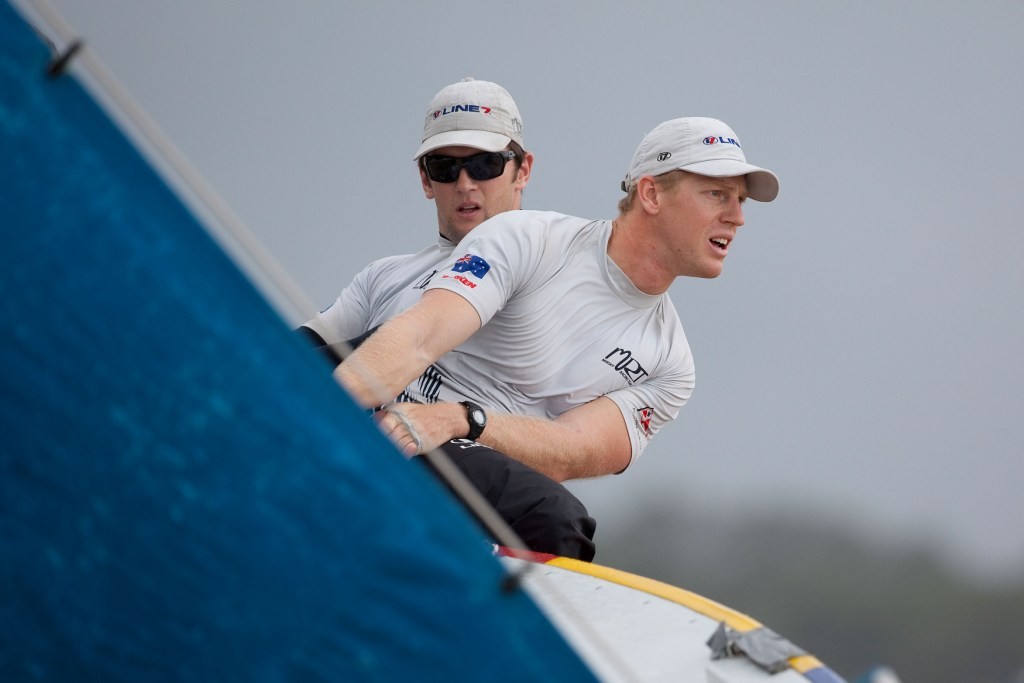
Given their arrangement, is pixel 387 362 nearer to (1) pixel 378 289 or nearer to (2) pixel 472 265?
(2) pixel 472 265

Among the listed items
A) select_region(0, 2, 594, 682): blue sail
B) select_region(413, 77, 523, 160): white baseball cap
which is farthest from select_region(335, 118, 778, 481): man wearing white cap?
select_region(0, 2, 594, 682): blue sail

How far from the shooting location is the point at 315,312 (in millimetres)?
1133

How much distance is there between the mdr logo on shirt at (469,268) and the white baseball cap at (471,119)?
0.61 metres

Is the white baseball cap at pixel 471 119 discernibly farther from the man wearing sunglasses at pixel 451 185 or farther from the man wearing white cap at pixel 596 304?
the man wearing white cap at pixel 596 304

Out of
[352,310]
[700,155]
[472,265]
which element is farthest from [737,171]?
[352,310]

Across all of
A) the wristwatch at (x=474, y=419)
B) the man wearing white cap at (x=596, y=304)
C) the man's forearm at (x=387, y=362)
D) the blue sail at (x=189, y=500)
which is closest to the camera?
the blue sail at (x=189, y=500)

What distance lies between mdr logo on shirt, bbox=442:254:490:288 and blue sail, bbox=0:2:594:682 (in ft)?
3.81

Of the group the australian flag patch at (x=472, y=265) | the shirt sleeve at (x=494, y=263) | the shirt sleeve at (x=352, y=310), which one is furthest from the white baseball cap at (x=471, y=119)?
the australian flag patch at (x=472, y=265)

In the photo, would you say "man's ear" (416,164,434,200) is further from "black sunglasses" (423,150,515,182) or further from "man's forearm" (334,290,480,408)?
"man's forearm" (334,290,480,408)

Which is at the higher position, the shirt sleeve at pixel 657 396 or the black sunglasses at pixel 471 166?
the black sunglasses at pixel 471 166

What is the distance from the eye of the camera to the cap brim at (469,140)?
283 centimetres

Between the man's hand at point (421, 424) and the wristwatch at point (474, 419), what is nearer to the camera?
the man's hand at point (421, 424)

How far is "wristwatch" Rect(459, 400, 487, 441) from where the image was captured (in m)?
2.16

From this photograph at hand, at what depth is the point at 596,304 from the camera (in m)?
2.47
